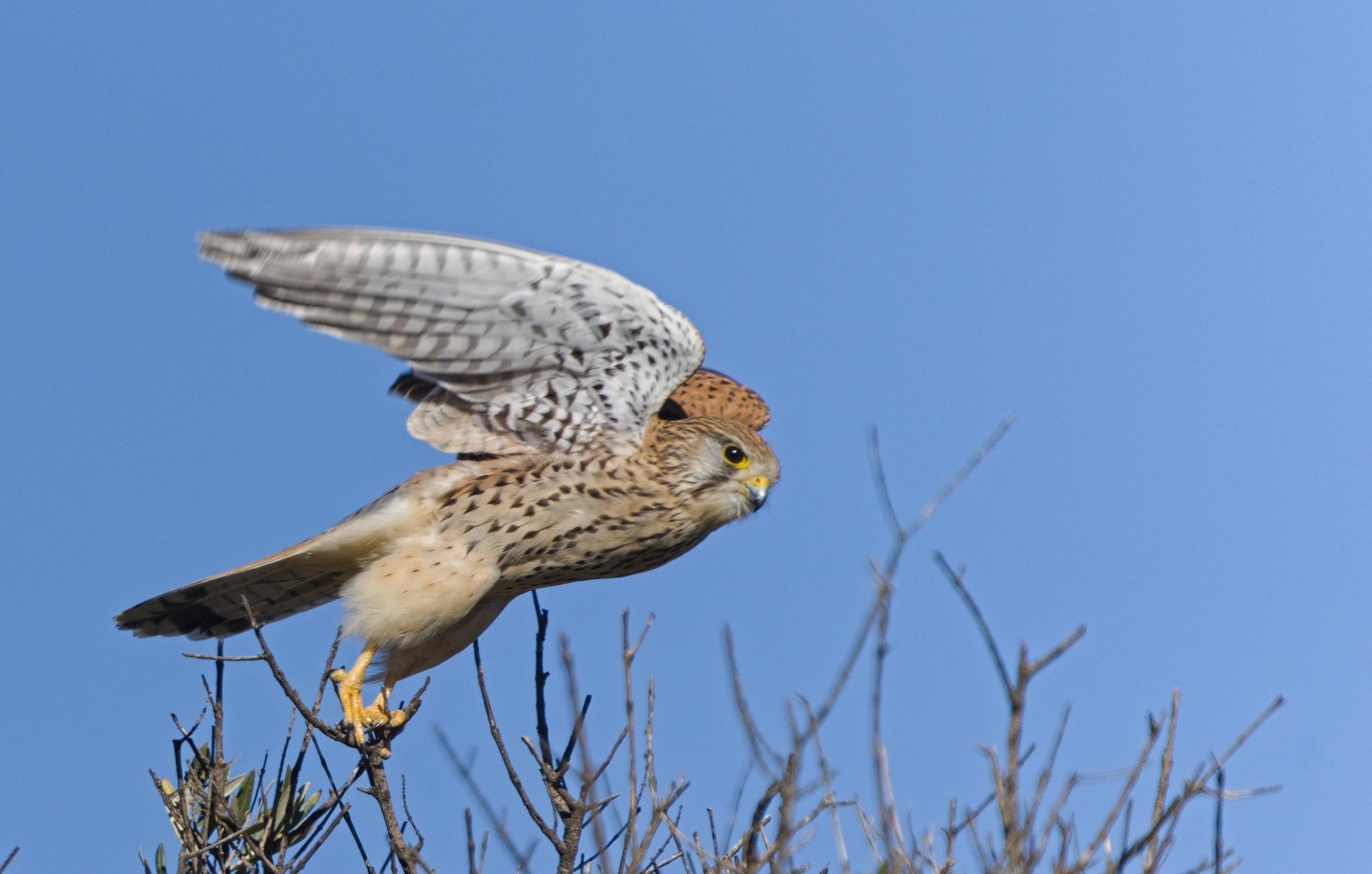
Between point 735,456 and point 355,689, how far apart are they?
1.28 metres

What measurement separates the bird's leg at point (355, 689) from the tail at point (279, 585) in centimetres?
27

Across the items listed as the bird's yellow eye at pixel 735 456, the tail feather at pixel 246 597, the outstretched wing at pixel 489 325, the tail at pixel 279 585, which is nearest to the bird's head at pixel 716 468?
the bird's yellow eye at pixel 735 456

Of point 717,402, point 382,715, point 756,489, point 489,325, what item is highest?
point 717,402

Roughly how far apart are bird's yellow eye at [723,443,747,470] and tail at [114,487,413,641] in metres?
0.96

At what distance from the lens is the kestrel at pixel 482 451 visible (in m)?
3.54

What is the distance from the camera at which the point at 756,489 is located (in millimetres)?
4098

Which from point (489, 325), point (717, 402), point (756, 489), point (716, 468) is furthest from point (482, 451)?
point (717, 402)

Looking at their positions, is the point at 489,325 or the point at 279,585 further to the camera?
the point at 279,585

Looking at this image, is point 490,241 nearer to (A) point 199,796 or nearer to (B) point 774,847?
(A) point 199,796

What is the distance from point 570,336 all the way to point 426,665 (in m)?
1.05

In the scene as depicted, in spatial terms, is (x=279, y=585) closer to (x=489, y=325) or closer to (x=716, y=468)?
(x=489, y=325)

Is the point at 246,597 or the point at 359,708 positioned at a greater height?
the point at 246,597

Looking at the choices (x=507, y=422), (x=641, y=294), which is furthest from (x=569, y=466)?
(x=641, y=294)

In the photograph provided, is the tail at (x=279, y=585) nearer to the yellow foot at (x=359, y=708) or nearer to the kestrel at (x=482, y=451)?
the kestrel at (x=482, y=451)
